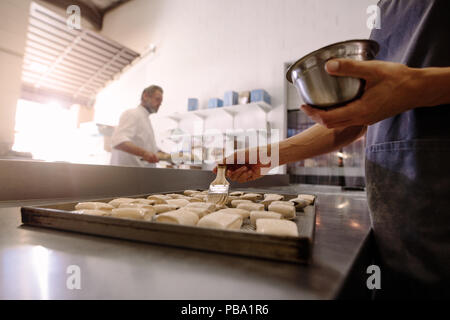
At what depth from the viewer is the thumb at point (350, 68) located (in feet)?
1.67

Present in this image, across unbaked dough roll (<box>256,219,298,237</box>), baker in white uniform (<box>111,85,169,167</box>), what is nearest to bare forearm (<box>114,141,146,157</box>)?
baker in white uniform (<box>111,85,169,167</box>)

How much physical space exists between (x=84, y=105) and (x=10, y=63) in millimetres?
4707

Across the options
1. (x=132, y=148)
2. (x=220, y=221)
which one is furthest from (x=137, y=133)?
(x=220, y=221)

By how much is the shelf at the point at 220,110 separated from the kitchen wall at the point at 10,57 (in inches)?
87.8

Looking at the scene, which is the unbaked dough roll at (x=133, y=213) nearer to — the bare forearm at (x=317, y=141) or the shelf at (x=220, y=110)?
the bare forearm at (x=317, y=141)

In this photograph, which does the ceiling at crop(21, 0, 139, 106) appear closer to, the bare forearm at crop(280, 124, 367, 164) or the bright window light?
the bright window light

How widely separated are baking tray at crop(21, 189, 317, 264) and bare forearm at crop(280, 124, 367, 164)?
2.10 ft

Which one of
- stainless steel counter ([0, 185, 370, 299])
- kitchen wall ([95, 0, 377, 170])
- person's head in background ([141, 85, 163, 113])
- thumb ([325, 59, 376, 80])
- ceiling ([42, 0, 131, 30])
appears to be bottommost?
stainless steel counter ([0, 185, 370, 299])

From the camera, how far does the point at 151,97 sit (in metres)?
2.97

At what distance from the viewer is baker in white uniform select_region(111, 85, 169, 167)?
2656mm

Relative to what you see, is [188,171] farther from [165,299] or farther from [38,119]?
[38,119]

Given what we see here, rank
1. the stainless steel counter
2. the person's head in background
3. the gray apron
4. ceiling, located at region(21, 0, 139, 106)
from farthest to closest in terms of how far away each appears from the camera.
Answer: ceiling, located at region(21, 0, 139, 106) < the person's head in background < the gray apron < the stainless steel counter

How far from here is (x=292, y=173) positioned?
3.50 m
